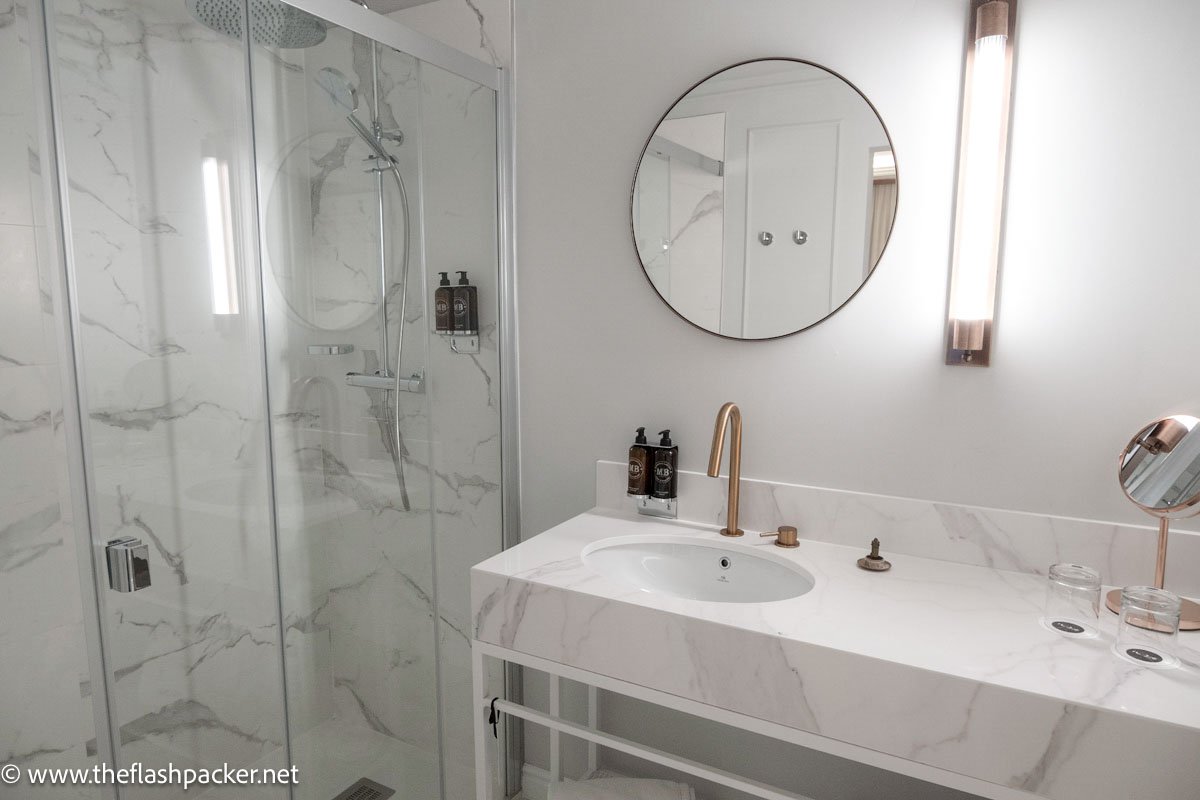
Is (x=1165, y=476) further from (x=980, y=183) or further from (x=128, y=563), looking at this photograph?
(x=128, y=563)

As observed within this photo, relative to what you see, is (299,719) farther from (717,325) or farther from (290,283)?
(717,325)

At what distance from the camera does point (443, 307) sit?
182 centimetres

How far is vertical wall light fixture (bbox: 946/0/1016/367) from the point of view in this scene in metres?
1.38

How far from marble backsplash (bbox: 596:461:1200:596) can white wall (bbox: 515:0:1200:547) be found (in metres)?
0.04

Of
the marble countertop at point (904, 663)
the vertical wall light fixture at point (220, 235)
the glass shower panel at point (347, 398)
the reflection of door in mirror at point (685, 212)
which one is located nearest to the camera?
the marble countertop at point (904, 663)

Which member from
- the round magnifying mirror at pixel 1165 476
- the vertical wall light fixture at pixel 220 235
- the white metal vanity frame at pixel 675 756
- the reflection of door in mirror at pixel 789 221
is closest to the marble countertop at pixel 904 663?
the white metal vanity frame at pixel 675 756

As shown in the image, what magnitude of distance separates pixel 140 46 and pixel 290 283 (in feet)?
1.48

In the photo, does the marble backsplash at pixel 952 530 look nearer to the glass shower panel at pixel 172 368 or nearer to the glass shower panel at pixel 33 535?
the glass shower panel at pixel 172 368

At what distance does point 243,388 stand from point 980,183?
147cm

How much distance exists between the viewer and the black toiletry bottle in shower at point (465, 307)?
1.86 meters

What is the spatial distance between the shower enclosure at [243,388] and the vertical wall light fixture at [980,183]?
3.65 ft

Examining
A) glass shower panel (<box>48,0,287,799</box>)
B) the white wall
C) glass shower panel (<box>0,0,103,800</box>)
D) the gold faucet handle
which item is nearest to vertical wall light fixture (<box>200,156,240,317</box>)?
glass shower panel (<box>48,0,287,799</box>)

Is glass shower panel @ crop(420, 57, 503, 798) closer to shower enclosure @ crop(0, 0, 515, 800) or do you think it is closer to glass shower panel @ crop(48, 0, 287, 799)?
shower enclosure @ crop(0, 0, 515, 800)

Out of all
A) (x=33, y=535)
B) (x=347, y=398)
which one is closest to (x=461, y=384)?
(x=347, y=398)
